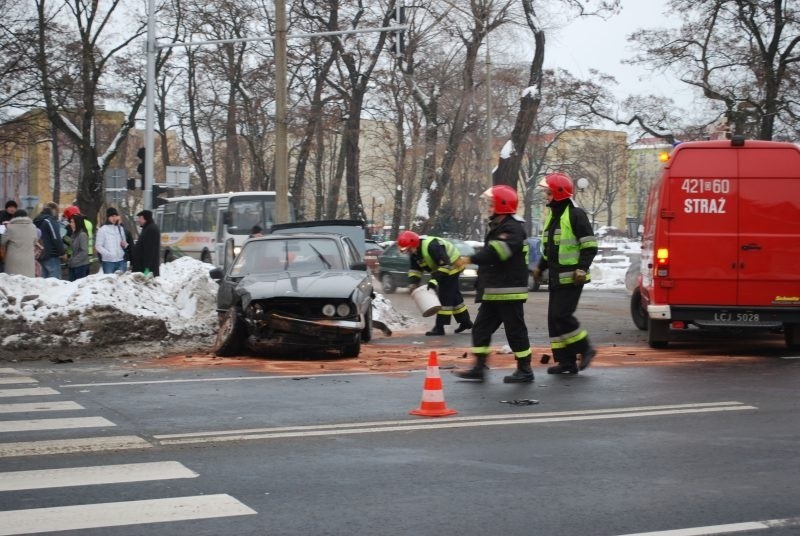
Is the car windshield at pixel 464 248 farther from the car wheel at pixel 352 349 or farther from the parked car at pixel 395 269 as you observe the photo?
the car wheel at pixel 352 349

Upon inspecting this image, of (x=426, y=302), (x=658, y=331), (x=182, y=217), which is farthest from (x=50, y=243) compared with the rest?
(x=182, y=217)

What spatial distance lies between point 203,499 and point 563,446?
2609 mm

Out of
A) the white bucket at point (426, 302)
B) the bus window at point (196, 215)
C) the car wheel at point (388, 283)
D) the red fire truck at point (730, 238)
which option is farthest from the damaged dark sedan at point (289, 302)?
the bus window at point (196, 215)

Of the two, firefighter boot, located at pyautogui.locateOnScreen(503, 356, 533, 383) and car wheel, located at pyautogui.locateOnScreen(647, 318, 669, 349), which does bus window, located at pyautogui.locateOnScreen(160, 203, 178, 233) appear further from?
firefighter boot, located at pyautogui.locateOnScreen(503, 356, 533, 383)

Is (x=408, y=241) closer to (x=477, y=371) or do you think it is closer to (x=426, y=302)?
(x=426, y=302)

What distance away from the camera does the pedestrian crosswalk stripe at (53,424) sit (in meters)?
8.21

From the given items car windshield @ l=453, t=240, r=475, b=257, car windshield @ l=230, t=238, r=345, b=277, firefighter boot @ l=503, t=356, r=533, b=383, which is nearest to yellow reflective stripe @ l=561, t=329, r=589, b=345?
firefighter boot @ l=503, t=356, r=533, b=383

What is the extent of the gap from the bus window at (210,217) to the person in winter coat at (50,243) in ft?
68.6

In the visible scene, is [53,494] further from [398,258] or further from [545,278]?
[398,258]

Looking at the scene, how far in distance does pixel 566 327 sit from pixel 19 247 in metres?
10.3

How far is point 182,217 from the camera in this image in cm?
4356

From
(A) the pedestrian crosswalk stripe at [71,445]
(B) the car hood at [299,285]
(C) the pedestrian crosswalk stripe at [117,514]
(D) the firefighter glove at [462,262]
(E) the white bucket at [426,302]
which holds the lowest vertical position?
(A) the pedestrian crosswalk stripe at [71,445]

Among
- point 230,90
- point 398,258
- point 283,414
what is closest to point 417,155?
point 230,90

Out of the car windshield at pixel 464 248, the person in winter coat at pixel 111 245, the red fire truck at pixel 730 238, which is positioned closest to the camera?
the red fire truck at pixel 730 238
